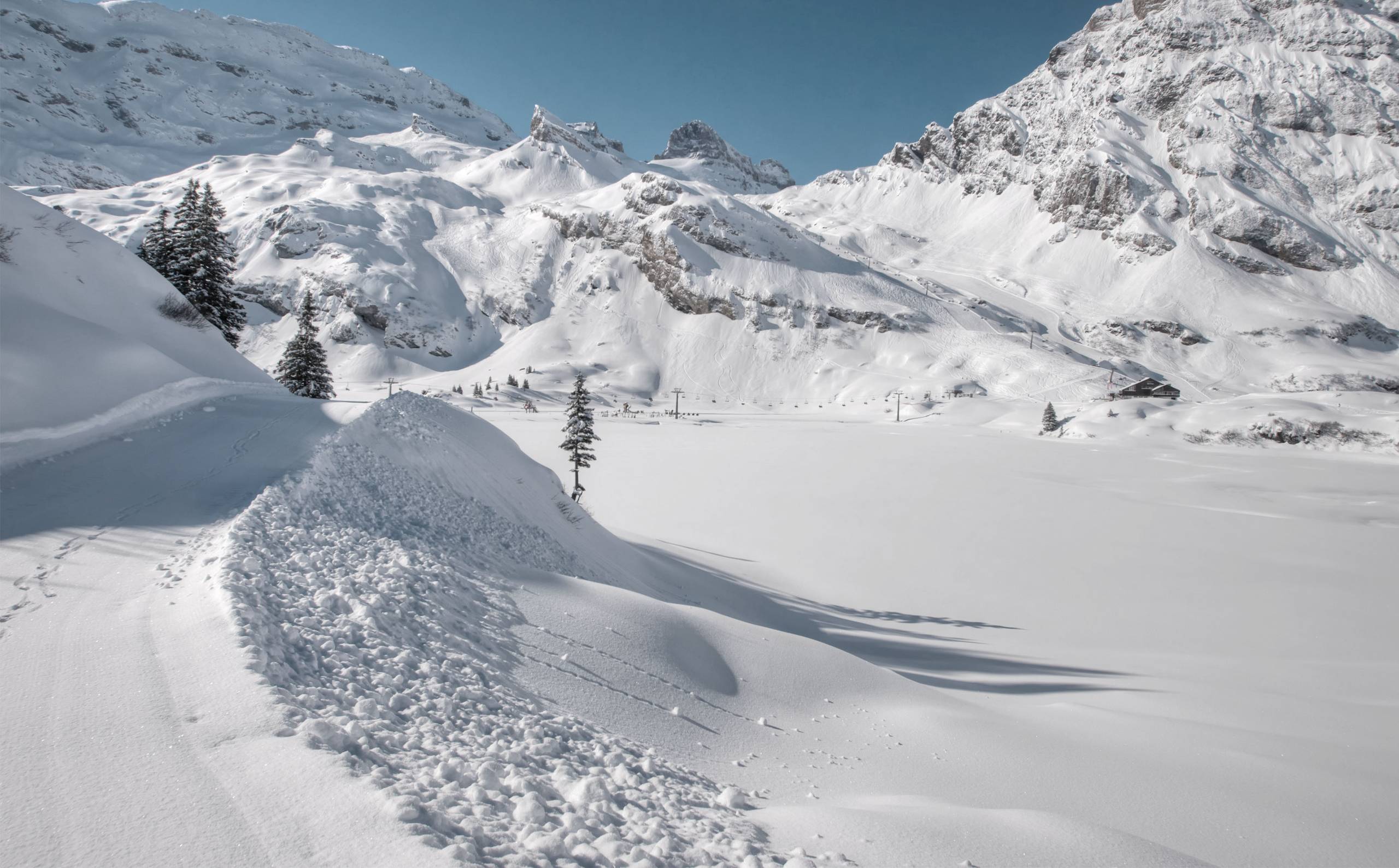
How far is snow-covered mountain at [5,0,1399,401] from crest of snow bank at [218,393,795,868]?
8980 centimetres

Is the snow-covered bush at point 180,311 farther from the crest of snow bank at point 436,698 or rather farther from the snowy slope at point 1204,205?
the snowy slope at point 1204,205

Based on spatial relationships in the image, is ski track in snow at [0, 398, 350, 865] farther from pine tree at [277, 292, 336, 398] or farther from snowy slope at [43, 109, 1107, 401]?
snowy slope at [43, 109, 1107, 401]

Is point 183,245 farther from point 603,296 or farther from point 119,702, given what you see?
A: point 603,296

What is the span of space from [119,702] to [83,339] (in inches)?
518

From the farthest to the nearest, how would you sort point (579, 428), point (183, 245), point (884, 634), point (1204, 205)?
point (1204, 205)
point (579, 428)
point (183, 245)
point (884, 634)

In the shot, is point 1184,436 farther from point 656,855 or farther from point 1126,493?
point 656,855

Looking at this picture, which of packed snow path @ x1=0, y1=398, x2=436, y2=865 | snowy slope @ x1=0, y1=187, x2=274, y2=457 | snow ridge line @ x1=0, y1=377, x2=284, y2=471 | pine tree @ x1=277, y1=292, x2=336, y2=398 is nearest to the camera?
packed snow path @ x1=0, y1=398, x2=436, y2=865

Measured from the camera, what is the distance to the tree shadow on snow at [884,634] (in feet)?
42.1

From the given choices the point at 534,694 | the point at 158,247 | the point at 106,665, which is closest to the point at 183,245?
the point at 158,247

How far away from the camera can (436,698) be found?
4.82 metres

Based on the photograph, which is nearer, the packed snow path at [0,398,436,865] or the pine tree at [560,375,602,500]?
the packed snow path at [0,398,436,865]

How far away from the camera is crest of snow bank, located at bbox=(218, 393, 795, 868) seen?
3.57 meters

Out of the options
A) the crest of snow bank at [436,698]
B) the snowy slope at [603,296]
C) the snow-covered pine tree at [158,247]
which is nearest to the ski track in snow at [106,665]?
the crest of snow bank at [436,698]

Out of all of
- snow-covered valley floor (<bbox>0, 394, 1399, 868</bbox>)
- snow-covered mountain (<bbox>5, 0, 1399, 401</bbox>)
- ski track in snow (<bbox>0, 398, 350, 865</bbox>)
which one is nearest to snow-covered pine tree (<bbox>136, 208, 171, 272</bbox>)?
snow-covered valley floor (<bbox>0, 394, 1399, 868</bbox>)
